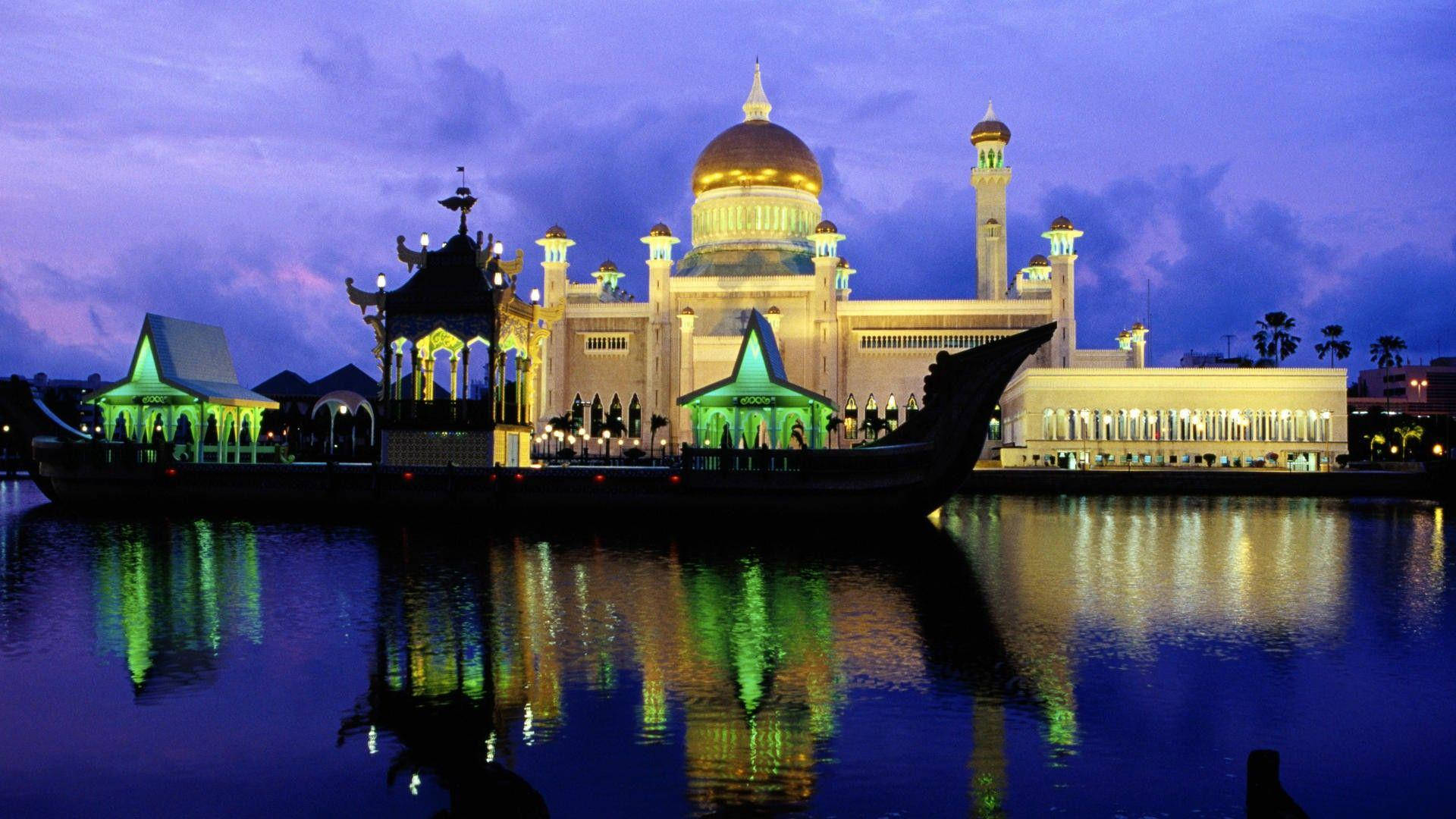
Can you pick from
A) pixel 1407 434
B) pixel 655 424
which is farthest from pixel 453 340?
pixel 1407 434

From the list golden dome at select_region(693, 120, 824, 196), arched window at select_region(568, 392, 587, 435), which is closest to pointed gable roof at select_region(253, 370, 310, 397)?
arched window at select_region(568, 392, 587, 435)

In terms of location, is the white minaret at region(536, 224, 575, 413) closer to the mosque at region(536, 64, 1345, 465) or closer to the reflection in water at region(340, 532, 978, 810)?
the mosque at region(536, 64, 1345, 465)

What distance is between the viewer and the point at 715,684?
10273 millimetres

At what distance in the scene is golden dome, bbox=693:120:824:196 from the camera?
66875 mm

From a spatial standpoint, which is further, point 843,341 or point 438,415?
point 843,341

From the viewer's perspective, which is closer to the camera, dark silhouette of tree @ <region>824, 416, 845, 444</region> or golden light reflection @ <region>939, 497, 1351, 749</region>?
golden light reflection @ <region>939, 497, 1351, 749</region>

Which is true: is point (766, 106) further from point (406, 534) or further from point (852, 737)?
point (852, 737)

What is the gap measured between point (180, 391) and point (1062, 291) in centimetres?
4172

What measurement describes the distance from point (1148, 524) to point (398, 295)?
60.7 ft

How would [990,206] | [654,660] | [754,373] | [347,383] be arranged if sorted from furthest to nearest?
[990,206], [347,383], [754,373], [654,660]

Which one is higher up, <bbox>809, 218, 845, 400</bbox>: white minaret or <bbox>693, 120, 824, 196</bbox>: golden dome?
<bbox>693, 120, 824, 196</bbox>: golden dome

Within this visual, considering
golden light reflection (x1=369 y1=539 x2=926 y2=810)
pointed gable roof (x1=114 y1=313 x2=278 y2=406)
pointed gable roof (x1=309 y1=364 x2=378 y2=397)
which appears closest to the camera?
golden light reflection (x1=369 y1=539 x2=926 y2=810)

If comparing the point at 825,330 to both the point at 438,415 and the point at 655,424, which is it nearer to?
the point at 655,424

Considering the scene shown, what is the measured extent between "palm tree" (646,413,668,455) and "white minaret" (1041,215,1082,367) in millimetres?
19154
